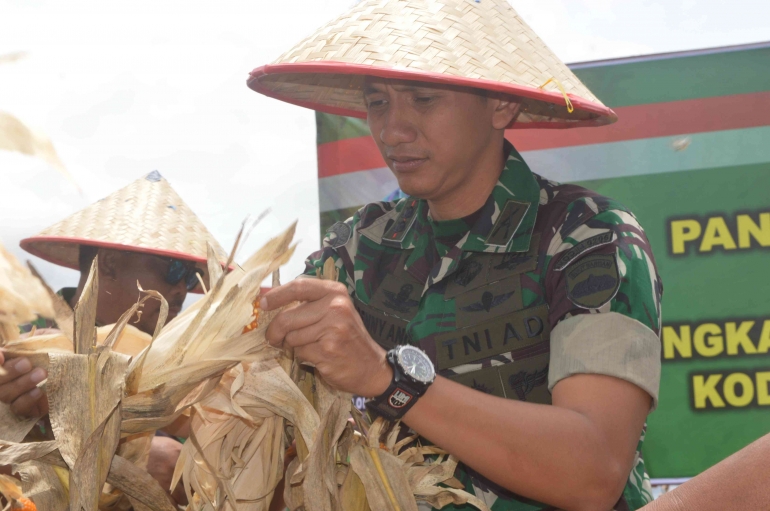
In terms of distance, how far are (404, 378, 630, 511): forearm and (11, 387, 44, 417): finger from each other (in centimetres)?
63

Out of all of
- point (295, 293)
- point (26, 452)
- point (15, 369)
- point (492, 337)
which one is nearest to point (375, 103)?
point (492, 337)

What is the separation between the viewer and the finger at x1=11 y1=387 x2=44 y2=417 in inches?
53.0

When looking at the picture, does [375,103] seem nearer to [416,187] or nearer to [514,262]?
[416,187]

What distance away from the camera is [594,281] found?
1.35 meters

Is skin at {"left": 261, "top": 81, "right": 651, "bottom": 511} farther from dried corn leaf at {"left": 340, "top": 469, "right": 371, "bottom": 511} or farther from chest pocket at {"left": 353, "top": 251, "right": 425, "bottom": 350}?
chest pocket at {"left": 353, "top": 251, "right": 425, "bottom": 350}

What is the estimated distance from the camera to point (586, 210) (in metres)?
1.48

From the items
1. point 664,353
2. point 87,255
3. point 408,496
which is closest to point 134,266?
point 87,255

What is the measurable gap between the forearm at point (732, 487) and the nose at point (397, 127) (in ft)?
3.60

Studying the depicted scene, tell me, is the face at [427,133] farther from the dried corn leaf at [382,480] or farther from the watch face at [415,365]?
the dried corn leaf at [382,480]

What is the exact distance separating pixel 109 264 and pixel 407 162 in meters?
1.47

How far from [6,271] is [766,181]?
2968 mm

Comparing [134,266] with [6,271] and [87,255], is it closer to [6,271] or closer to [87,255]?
[87,255]

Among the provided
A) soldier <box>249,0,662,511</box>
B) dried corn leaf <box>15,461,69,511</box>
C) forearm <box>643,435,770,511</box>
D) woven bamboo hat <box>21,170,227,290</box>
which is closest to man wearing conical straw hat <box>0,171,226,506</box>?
woven bamboo hat <box>21,170,227,290</box>

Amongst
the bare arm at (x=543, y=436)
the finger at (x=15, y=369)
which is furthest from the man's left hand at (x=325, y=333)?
the finger at (x=15, y=369)
